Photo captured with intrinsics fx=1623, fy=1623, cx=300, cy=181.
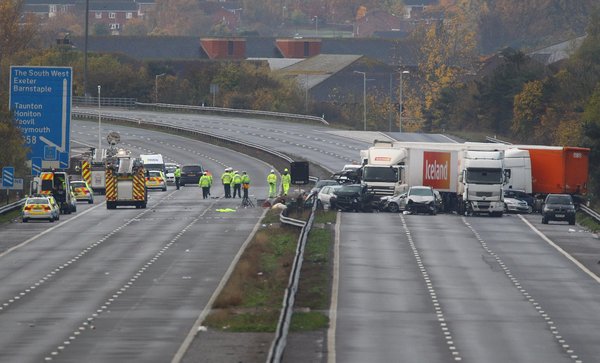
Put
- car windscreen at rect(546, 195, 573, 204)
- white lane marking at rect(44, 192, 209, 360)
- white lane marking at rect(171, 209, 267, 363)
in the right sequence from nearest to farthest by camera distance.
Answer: white lane marking at rect(171, 209, 267, 363) → white lane marking at rect(44, 192, 209, 360) → car windscreen at rect(546, 195, 573, 204)

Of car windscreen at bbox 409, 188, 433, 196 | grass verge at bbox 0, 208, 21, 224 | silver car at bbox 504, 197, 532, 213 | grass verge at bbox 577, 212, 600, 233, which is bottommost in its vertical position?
grass verge at bbox 0, 208, 21, 224

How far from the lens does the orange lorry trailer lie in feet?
268

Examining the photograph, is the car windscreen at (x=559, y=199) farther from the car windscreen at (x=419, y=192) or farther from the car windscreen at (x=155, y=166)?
the car windscreen at (x=155, y=166)

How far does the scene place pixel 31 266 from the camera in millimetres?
54500

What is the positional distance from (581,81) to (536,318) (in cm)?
9782

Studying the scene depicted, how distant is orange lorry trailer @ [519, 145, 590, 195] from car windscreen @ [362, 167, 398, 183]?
7.04 metres

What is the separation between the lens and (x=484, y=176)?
76.2 m

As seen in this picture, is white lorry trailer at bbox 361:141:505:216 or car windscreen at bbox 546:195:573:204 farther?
white lorry trailer at bbox 361:141:505:216

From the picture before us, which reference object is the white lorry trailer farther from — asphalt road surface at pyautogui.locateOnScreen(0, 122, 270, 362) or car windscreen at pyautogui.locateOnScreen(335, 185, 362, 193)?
asphalt road surface at pyautogui.locateOnScreen(0, 122, 270, 362)

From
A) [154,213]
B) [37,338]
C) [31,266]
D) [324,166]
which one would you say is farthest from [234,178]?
[37,338]

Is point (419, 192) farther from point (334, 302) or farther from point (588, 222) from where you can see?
point (334, 302)

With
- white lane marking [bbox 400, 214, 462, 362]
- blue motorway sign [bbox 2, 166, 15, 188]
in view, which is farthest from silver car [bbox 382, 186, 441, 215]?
blue motorway sign [bbox 2, 166, 15, 188]

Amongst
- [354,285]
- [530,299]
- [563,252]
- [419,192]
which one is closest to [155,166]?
[419,192]

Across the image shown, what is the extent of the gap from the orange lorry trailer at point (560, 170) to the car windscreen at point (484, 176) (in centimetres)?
641
